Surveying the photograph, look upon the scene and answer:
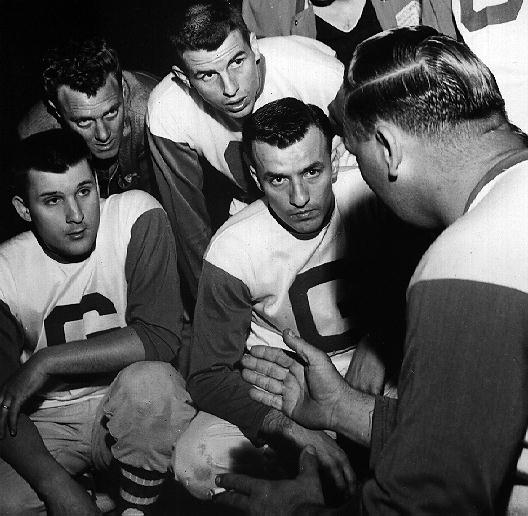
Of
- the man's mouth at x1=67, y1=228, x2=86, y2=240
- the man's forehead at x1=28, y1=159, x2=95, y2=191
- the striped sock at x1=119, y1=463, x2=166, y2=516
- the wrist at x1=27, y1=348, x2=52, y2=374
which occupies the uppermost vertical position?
the man's forehead at x1=28, y1=159, x2=95, y2=191

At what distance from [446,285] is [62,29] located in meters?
2.13

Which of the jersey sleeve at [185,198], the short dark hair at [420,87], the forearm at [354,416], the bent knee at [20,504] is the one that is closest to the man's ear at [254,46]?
the jersey sleeve at [185,198]

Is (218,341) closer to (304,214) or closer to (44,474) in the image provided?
(304,214)

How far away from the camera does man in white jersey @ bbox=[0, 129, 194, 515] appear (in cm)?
155

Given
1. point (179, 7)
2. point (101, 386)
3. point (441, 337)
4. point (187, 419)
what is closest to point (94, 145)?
point (179, 7)

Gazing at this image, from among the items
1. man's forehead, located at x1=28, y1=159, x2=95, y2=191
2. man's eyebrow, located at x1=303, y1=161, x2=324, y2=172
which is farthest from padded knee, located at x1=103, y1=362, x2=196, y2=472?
man's eyebrow, located at x1=303, y1=161, x2=324, y2=172

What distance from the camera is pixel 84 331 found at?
171 centimetres

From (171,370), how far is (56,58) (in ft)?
3.60

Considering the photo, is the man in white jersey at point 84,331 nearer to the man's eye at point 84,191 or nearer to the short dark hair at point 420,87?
the man's eye at point 84,191

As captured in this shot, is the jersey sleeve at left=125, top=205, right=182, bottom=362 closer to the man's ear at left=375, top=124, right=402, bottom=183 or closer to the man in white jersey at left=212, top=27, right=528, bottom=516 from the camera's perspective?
the man in white jersey at left=212, top=27, right=528, bottom=516

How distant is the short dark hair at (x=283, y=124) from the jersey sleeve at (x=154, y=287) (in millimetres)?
344

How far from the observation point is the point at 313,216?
5.16ft

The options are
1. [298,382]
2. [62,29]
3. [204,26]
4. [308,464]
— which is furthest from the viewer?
[62,29]

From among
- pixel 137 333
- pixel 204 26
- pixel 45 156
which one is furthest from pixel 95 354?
pixel 204 26
